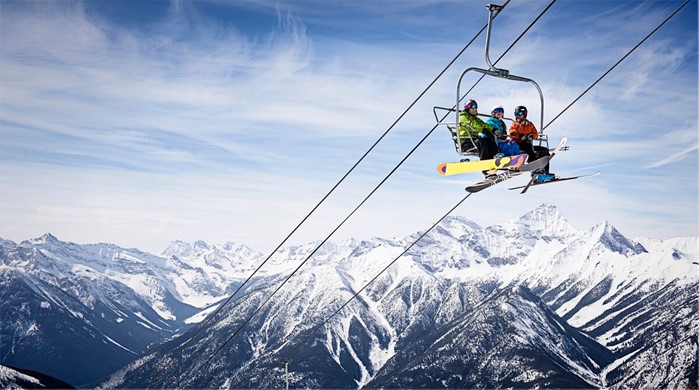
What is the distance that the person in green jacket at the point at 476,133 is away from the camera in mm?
23422

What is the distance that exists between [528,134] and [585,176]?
2.60 meters

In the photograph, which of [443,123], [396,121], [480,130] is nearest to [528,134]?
[480,130]

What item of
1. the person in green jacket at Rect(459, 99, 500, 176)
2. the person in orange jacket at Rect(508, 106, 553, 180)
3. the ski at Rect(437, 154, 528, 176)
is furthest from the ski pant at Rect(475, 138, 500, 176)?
the person in orange jacket at Rect(508, 106, 553, 180)

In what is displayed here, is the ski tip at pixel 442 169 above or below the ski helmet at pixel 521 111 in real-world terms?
below

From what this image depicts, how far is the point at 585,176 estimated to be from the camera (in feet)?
78.2

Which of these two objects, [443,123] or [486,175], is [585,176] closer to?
[486,175]

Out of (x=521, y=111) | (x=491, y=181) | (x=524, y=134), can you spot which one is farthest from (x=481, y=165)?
(x=521, y=111)

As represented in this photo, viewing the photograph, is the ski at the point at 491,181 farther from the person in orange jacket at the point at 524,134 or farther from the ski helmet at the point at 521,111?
the ski helmet at the point at 521,111

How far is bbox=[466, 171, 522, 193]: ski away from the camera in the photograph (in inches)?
902

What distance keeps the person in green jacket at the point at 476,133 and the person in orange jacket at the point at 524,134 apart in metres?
0.81

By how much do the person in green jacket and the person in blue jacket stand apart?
0.15 metres

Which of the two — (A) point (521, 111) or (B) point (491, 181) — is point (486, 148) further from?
(A) point (521, 111)

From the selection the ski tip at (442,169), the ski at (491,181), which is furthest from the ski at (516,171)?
the ski tip at (442,169)

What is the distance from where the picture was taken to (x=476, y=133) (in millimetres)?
23656
